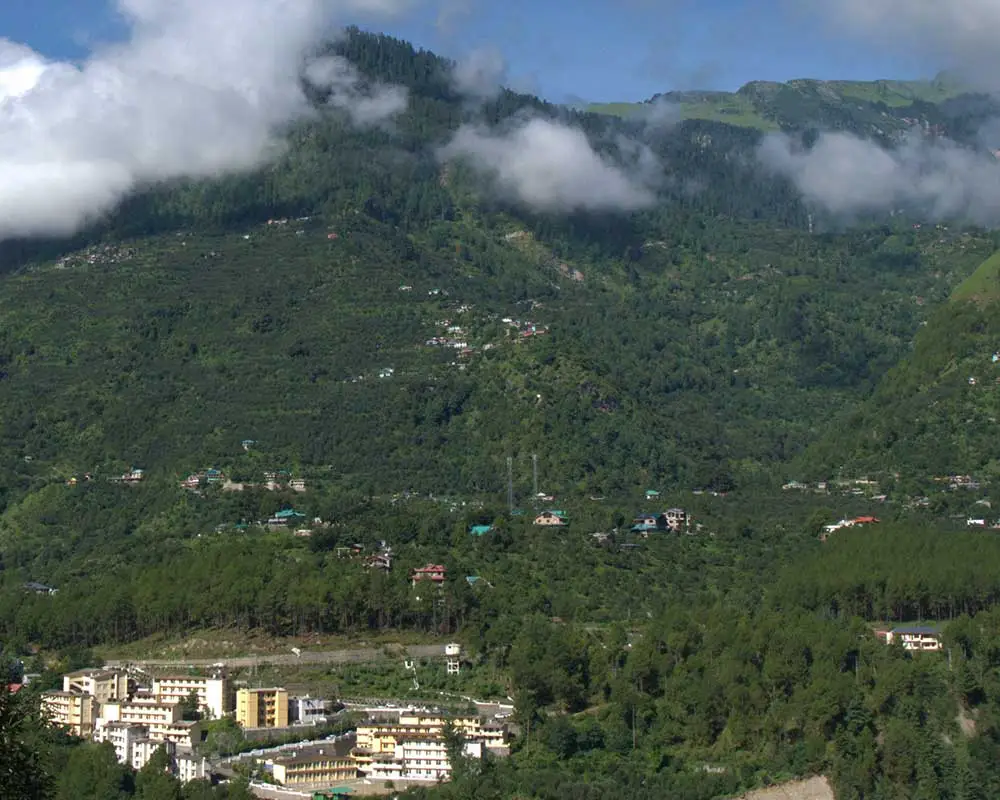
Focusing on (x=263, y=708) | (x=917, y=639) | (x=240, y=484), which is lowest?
(x=263, y=708)

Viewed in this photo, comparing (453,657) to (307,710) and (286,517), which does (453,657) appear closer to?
(307,710)

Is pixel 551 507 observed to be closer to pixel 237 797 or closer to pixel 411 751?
pixel 411 751

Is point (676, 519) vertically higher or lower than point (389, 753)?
higher

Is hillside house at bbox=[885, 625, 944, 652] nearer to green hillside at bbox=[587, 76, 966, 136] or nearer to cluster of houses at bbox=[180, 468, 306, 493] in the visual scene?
cluster of houses at bbox=[180, 468, 306, 493]

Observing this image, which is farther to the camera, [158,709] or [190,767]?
[158,709]

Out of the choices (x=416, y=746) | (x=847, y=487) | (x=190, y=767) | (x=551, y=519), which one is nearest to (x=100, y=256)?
(x=551, y=519)

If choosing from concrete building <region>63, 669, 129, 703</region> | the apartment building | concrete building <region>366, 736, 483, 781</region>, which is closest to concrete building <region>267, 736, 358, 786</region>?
concrete building <region>366, 736, 483, 781</region>

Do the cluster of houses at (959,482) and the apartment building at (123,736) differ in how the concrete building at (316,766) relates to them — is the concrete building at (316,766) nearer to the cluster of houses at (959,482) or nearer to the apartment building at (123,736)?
the apartment building at (123,736)
